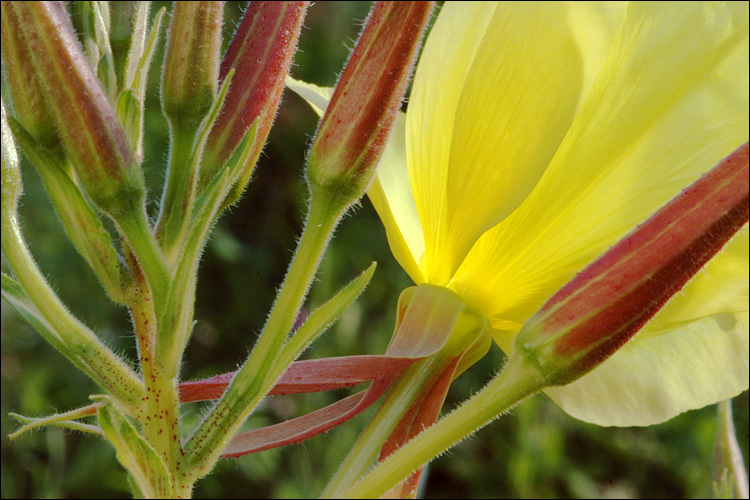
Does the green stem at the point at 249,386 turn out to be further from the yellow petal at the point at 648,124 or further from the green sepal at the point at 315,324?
the yellow petal at the point at 648,124

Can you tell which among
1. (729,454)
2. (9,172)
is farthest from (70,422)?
(729,454)

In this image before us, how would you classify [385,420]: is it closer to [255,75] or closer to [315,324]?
[315,324]

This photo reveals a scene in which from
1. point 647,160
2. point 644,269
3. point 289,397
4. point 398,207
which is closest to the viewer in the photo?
point 644,269

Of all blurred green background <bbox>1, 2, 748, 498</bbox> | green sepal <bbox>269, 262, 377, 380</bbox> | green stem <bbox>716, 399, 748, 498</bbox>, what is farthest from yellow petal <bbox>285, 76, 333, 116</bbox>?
blurred green background <bbox>1, 2, 748, 498</bbox>

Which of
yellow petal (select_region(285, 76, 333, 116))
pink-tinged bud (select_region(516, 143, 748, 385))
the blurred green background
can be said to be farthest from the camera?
the blurred green background

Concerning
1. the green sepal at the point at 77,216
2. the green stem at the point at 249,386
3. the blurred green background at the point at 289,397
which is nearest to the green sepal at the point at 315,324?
the green stem at the point at 249,386

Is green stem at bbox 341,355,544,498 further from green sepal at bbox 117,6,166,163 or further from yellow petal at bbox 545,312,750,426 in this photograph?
green sepal at bbox 117,6,166,163

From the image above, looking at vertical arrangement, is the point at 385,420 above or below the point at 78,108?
below

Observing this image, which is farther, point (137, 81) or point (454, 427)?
point (137, 81)
